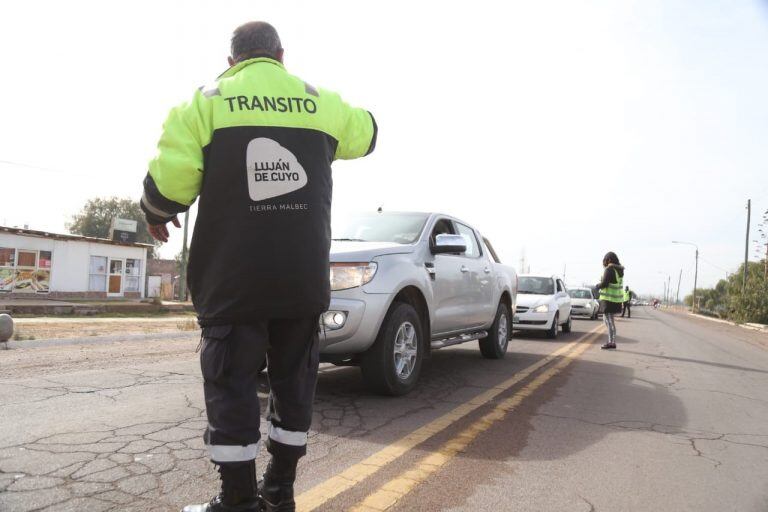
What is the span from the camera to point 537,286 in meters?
14.3

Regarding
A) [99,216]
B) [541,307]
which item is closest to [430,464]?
[541,307]

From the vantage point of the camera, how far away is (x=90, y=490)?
9.21ft

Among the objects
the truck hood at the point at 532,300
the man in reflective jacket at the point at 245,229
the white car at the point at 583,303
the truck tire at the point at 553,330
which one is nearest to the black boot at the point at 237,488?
the man in reflective jacket at the point at 245,229

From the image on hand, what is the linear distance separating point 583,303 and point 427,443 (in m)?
21.8

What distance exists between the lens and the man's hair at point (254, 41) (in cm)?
235

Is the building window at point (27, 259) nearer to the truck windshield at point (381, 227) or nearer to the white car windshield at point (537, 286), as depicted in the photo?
the white car windshield at point (537, 286)

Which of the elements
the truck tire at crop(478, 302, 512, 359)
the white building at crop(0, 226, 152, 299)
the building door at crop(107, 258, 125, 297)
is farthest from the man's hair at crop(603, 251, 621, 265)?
the building door at crop(107, 258, 125, 297)

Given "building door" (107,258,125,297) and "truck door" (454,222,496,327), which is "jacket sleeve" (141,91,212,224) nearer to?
"truck door" (454,222,496,327)

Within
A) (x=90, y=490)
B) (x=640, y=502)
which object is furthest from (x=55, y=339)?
(x=640, y=502)

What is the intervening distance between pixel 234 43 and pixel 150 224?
0.83 m

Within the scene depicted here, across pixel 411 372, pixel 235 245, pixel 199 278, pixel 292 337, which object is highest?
pixel 235 245

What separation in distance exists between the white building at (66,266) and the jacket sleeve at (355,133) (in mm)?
24255

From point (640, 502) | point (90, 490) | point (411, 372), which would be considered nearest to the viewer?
point (90, 490)

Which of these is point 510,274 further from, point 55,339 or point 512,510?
point 55,339
